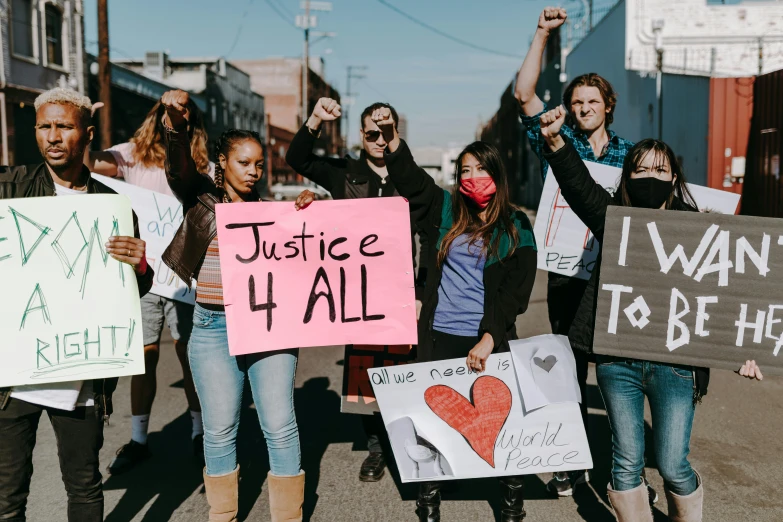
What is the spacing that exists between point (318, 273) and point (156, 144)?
1.75m

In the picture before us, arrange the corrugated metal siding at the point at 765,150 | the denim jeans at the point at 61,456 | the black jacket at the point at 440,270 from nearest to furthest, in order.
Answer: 1. the denim jeans at the point at 61,456
2. the black jacket at the point at 440,270
3. the corrugated metal siding at the point at 765,150

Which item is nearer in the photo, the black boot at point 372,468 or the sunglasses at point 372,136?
the sunglasses at point 372,136

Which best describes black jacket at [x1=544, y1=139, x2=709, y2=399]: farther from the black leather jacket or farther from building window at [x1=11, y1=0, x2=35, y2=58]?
building window at [x1=11, y1=0, x2=35, y2=58]

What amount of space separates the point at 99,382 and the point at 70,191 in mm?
791

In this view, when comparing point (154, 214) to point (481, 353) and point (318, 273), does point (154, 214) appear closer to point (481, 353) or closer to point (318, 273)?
point (318, 273)

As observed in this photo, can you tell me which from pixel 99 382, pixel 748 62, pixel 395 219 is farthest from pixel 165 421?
pixel 748 62

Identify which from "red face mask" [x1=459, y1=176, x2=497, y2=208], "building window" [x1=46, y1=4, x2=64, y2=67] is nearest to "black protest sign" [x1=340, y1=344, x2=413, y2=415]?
"red face mask" [x1=459, y1=176, x2=497, y2=208]

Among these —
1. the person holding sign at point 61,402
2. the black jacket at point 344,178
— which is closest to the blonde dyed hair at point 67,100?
the person holding sign at point 61,402

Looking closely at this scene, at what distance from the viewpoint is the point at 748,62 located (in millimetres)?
19766

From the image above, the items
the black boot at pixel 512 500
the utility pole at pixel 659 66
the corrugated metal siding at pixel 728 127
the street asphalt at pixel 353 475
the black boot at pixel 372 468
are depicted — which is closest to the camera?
the black boot at pixel 512 500

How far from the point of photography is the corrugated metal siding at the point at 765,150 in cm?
1323

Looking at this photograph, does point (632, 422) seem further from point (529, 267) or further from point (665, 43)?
point (665, 43)

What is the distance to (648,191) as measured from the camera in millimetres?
2963

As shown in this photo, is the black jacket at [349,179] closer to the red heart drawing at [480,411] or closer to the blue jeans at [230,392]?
the red heart drawing at [480,411]
